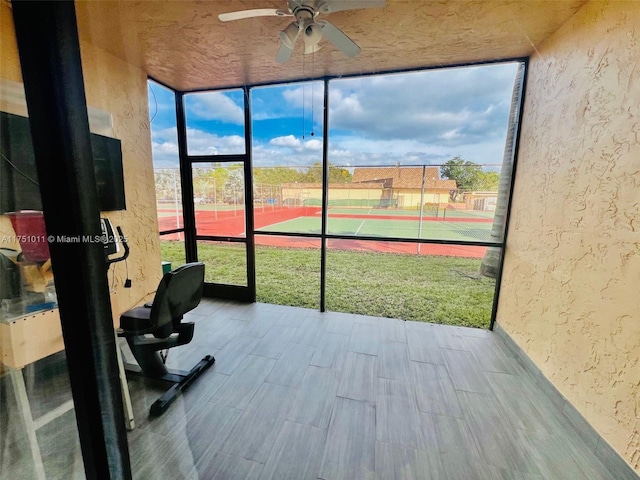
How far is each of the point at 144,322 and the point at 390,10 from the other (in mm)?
2773

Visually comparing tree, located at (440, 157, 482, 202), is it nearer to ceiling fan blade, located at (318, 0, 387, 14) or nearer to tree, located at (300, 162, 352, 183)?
tree, located at (300, 162, 352, 183)

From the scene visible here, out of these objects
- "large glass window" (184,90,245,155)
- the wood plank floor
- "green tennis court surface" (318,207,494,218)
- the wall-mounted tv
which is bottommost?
the wood plank floor

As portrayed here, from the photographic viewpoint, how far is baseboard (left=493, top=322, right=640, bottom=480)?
141 cm

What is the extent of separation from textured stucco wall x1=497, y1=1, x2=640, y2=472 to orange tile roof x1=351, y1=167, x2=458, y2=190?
0.80 m

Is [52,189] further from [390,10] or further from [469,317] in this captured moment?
[469,317]

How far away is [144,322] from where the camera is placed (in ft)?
5.82

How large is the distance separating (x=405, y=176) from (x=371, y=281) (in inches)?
63.5

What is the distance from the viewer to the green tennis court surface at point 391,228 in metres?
2.89

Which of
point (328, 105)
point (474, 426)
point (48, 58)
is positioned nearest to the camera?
point (48, 58)

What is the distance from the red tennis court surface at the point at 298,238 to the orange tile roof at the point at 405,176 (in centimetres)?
38

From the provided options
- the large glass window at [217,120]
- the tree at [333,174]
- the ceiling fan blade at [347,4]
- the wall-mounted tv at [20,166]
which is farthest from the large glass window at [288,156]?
the wall-mounted tv at [20,166]

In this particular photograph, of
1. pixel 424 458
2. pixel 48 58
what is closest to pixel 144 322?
pixel 48 58

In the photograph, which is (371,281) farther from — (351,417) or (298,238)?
(351,417)

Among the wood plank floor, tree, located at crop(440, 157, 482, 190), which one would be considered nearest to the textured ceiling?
tree, located at crop(440, 157, 482, 190)
